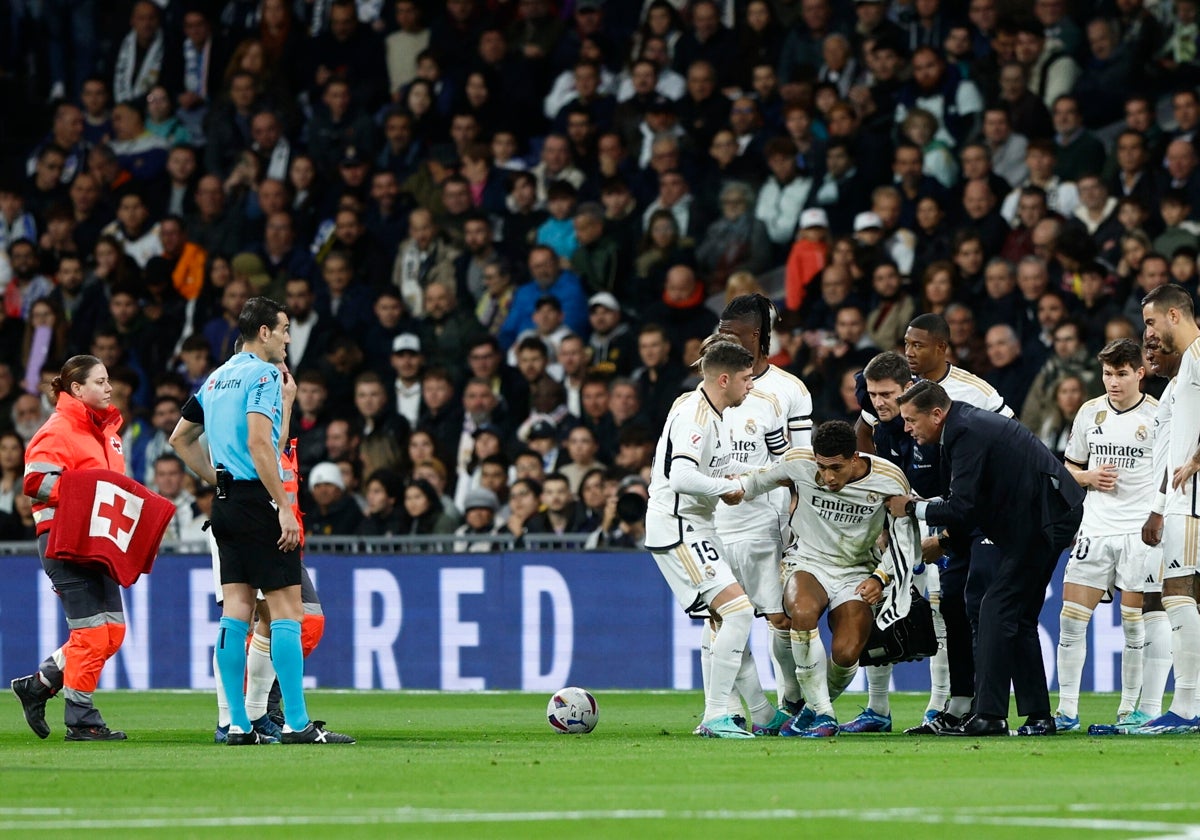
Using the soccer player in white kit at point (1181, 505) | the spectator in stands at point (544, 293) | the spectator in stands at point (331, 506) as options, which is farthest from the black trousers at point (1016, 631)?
the spectator in stands at point (544, 293)

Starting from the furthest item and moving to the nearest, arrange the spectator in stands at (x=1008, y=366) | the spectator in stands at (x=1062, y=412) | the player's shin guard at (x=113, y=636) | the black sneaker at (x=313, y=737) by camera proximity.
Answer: the spectator in stands at (x=1008, y=366), the spectator in stands at (x=1062, y=412), the player's shin guard at (x=113, y=636), the black sneaker at (x=313, y=737)

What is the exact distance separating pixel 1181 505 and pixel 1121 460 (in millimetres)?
1301

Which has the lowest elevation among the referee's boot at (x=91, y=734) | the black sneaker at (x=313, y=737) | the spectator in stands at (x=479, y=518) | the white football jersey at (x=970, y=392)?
the referee's boot at (x=91, y=734)

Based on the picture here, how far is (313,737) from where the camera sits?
1130 centimetres

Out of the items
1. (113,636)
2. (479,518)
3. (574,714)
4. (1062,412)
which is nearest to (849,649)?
Answer: (574,714)

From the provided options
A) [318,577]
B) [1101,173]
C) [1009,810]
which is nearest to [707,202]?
[1101,173]

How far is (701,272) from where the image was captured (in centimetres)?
2045

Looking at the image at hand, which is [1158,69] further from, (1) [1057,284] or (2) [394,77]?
(2) [394,77]

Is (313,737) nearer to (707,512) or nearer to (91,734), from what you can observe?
(91,734)

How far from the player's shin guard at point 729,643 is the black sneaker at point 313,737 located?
2075mm

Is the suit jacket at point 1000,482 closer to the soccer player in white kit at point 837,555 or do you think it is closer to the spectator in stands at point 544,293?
the soccer player in white kit at point 837,555

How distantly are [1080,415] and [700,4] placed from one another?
32.2 ft

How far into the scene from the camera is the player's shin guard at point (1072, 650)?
40.9 feet

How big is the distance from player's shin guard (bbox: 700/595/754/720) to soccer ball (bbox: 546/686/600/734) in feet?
3.63
